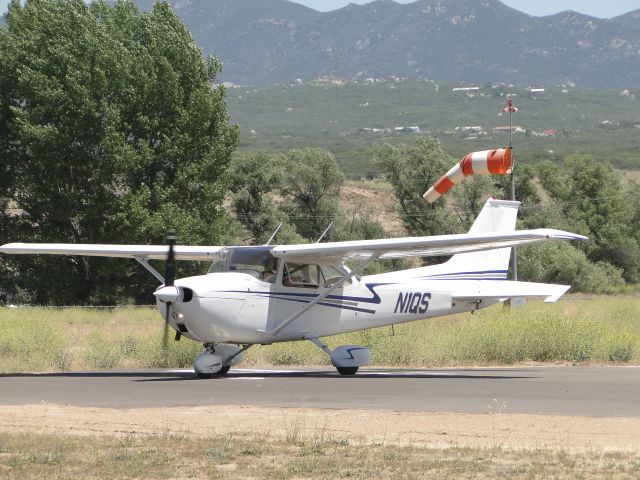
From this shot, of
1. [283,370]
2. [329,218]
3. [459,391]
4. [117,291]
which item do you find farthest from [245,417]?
[329,218]

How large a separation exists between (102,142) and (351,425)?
29.6 meters

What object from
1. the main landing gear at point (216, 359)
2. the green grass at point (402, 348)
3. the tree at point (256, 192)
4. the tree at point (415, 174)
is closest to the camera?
the main landing gear at point (216, 359)

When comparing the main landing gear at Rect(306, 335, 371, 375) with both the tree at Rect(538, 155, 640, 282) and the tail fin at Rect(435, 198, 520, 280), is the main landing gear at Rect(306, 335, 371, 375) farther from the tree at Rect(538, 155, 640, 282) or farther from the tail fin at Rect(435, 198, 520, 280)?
the tree at Rect(538, 155, 640, 282)

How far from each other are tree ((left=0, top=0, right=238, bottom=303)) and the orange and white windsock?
10634 mm

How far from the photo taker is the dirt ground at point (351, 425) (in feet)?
37.2

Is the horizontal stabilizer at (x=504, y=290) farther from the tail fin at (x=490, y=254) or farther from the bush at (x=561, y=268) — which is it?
the bush at (x=561, y=268)

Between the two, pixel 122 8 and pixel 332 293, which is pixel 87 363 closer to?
pixel 332 293

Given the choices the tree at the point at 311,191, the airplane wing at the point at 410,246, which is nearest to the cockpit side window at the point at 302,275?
the airplane wing at the point at 410,246

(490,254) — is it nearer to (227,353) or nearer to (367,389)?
(227,353)

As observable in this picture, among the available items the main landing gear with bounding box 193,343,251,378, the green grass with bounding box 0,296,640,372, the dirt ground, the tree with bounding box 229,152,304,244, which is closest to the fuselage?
the main landing gear with bounding box 193,343,251,378

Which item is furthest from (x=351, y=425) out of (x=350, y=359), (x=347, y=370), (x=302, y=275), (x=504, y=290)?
(x=504, y=290)

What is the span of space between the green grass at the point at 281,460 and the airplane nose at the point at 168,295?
21.2 feet

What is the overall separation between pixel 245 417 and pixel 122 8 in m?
36.3

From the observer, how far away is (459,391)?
644 inches
